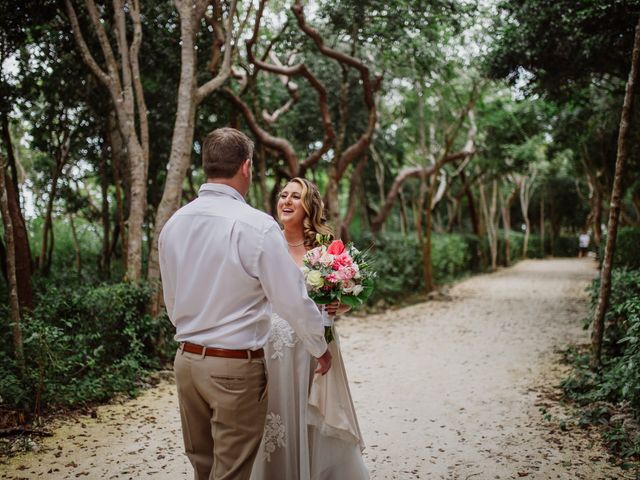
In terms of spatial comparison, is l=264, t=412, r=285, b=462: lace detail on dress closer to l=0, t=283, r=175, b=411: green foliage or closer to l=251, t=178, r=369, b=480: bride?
l=251, t=178, r=369, b=480: bride

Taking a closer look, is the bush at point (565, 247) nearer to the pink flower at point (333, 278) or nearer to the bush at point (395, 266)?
the bush at point (395, 266)

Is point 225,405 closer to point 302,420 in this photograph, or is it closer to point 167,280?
point 167,280

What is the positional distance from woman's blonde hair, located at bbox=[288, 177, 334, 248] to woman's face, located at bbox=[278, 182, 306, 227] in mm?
33

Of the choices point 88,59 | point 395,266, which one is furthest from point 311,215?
point 395,266

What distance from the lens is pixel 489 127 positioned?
21.7 m

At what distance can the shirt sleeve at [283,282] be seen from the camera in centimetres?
248

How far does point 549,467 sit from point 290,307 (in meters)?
3.28

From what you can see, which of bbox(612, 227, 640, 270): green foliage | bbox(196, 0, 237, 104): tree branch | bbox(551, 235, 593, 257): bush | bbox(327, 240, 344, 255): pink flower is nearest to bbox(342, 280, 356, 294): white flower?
bbox(327, 240, 344, 255): pink flower

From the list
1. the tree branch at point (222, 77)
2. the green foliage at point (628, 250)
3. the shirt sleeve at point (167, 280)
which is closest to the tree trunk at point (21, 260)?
the tree branch at point (222, 77)

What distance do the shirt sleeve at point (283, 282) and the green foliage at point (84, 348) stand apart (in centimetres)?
388

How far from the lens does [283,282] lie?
250cm

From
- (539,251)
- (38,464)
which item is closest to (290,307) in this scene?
(38,464)

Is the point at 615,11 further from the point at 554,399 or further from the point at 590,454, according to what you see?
the point at 590,454

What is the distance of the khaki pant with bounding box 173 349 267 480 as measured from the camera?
2506 mm
